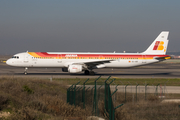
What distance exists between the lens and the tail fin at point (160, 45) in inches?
1595

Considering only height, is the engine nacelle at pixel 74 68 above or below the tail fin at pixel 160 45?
below

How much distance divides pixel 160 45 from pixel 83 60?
14.0 meters

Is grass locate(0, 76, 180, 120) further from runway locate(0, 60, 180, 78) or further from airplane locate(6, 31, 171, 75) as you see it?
runway locate(0, 60, 180, 78)

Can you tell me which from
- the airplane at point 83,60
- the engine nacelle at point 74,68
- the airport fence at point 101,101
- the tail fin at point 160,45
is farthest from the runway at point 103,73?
the airport fence at point 101,101

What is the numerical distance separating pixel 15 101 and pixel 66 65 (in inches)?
908

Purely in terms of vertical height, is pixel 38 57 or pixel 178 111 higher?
pixel 38 57

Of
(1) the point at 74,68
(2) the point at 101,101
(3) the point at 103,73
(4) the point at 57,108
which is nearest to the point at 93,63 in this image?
(1) the point at 74,68

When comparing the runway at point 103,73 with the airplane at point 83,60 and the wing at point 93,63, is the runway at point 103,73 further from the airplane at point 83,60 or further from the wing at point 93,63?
the wing at point 93,63

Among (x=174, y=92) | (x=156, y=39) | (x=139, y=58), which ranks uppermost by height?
(x=156, y=39)

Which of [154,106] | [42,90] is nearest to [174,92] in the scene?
[154,106]

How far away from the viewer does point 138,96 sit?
2055 cm

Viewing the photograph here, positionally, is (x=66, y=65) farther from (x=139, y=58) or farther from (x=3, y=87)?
(x=3, y=87)

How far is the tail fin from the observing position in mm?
40516

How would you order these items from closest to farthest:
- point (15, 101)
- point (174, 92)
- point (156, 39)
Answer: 1. point (15, 101)
2. point (174, 92)
3. point (156, 39)
